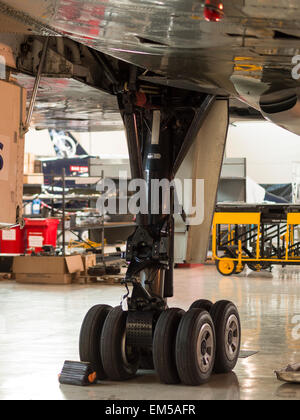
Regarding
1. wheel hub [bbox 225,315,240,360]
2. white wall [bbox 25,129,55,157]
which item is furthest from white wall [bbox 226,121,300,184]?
wheel hub [bbox 225,315,240,360]

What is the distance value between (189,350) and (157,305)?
0.79 m

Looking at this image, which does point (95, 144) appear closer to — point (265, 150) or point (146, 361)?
point (265, 150)

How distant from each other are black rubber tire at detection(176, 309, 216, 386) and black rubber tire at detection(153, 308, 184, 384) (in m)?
0.10

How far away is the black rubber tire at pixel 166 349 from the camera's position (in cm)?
523

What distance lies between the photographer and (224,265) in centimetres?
1543

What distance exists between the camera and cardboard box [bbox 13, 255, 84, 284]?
13484mm

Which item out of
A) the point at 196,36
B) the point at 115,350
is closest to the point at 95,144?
the point at 115,350

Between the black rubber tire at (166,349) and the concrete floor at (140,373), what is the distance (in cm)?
10

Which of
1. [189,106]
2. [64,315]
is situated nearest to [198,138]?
[189,106]

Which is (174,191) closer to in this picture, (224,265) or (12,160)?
(12,160)

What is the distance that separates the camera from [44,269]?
13.6 meters

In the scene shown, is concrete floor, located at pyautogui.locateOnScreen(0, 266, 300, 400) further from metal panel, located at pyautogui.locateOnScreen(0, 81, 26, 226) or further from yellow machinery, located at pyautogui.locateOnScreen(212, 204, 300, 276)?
metal panel, located at pyautogui.locateOnScreen(0, 81, 26, 226)

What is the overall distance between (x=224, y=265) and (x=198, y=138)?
9346 millimetres

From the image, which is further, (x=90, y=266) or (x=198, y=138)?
(x=90, y=266)
